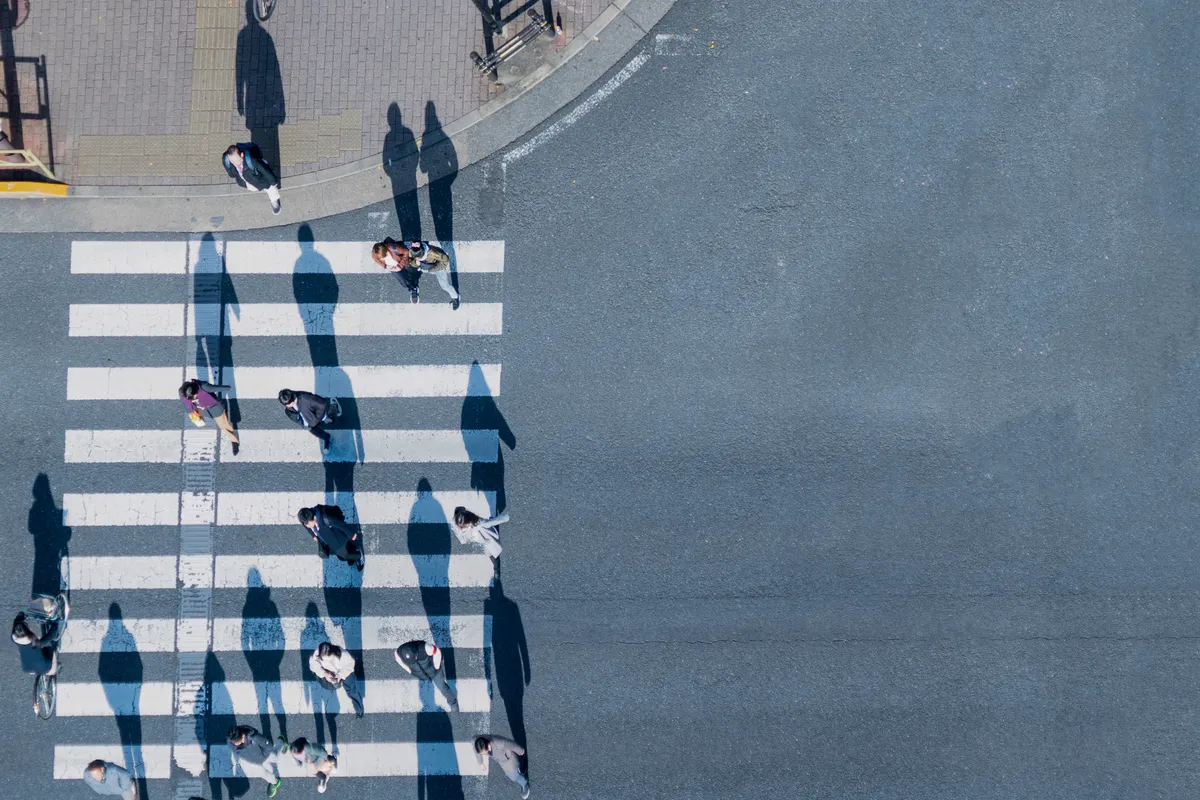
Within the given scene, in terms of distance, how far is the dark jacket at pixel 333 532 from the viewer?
11.7 meters

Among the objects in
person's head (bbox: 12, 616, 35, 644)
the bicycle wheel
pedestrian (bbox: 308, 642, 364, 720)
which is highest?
person's head (bbox: 12, 616, 35, 644)

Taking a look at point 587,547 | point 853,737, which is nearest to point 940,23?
point 587,547

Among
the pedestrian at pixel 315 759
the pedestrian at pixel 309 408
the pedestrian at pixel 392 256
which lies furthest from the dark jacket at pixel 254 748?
the pedestrian at pixel 392 256

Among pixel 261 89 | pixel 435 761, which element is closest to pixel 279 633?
pixel 435 761

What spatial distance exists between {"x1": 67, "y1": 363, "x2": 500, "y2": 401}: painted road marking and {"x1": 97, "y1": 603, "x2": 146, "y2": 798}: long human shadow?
126 inches

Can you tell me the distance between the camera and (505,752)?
37.4ft

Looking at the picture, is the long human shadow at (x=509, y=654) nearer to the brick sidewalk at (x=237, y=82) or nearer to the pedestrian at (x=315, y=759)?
the pedestrian at (x=315, y=759)

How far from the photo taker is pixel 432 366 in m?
12.9

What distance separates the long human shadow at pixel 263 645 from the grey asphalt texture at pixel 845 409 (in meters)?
1.57

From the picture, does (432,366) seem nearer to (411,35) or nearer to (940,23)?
(411,35)

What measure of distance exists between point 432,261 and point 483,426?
99.0 inches

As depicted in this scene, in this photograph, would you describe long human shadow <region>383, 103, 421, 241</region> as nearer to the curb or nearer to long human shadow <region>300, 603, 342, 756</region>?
the curb

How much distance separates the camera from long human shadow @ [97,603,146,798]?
12.4 m

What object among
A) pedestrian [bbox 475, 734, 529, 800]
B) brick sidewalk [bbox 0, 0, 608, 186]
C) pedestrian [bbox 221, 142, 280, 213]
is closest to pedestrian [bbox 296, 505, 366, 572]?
pedestrian [bbox 475, 734, 529, 800]
